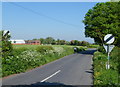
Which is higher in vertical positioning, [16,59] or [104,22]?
[104,22]

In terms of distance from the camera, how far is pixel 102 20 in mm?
37250

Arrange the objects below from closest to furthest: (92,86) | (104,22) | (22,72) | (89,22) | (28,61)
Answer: (92,86)
(22,72)
(28,61)
(104,22)
(89,22)

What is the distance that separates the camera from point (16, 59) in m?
15.2

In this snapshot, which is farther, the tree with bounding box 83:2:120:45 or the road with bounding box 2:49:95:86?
the tree with bounding box 83:2:120:45

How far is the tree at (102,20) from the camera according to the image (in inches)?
1435

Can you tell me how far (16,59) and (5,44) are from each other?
4.89ft

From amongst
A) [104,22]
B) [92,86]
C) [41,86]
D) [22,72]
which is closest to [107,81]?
[92,86]

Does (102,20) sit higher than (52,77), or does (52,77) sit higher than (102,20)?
(102,20)

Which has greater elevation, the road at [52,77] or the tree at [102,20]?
the tree at [102,20]

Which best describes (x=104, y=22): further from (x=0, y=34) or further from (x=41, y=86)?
(x=41, y=86)

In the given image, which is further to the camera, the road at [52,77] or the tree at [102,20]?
the tree at [102,20]

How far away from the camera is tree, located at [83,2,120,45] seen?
120 ft

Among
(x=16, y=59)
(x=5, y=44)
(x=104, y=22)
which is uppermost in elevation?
(x=104, y=22)

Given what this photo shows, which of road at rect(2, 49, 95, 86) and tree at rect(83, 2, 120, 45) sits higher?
tree at rect(83, 2, 120, 45)
